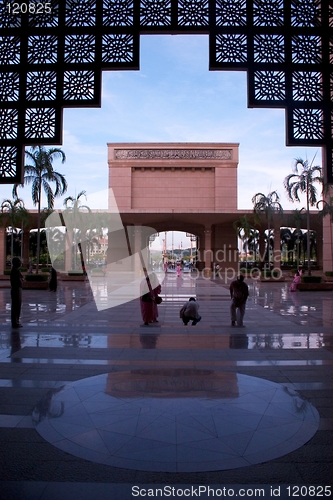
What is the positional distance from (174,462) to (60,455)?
931 mm

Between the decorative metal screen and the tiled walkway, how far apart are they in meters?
2.90

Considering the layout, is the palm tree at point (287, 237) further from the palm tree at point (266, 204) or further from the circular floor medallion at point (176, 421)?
the circular floor medallion at point (176, 421)

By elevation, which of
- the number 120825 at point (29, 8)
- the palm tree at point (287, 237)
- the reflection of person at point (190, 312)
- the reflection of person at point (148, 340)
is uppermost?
the number 120825 at point (29, 8)

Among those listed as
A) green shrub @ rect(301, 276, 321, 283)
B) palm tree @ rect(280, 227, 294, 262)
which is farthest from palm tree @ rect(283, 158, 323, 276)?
palm tree @ rect(280, 227, 294, 262)

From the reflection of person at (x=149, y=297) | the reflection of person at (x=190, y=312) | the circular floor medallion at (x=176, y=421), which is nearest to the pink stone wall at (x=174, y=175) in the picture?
the reflection of person at (x=149, y=297)

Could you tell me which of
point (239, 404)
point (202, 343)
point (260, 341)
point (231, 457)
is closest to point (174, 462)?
point (231, 457)

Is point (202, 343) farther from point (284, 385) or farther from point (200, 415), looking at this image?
point (200, 415)

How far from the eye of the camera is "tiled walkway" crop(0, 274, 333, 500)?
10.4ft

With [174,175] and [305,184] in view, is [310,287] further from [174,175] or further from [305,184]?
[174,175]

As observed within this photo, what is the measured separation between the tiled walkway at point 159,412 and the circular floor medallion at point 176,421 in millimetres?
12

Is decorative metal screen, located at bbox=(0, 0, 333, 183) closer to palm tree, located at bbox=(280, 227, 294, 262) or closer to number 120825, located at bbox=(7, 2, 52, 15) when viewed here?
number 120825, located at bbox=(7, 2, 52, 15)

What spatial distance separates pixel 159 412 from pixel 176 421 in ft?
0.91

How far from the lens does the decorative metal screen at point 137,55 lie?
5805 millimetres

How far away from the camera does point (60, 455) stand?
343 cm
